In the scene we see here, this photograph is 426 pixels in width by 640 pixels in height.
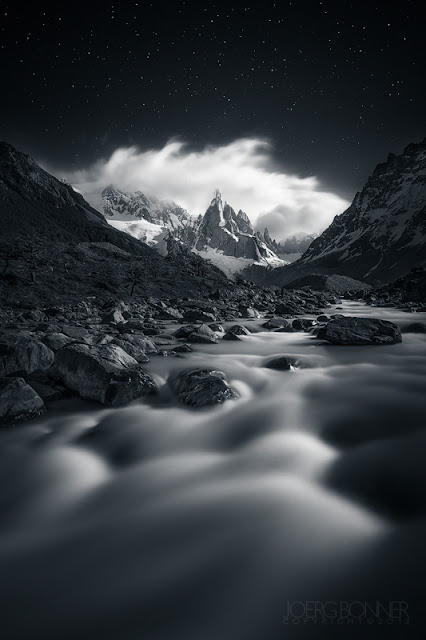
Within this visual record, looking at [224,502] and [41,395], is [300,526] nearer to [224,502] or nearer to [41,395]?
[224,502]

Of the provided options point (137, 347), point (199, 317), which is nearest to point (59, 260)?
point (199, 317)

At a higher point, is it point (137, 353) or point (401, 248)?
point (401, 248)

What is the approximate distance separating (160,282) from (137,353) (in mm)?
46167

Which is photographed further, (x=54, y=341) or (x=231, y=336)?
(x=231, y=336)

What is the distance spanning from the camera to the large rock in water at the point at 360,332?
12220 millimetres

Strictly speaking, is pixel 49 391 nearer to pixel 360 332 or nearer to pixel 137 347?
pixel 137 347

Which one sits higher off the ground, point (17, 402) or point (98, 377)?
point (98, 377)

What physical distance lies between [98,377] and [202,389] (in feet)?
7.02

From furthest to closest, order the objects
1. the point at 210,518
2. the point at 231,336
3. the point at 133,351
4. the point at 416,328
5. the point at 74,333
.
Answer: the point at 416,328
the point at 231,336
the point at 74,333
the point at 133,351
the point at 210,518

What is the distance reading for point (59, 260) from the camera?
176 ft

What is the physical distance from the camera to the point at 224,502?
365cm

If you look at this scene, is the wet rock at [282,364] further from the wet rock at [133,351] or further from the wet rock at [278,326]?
the wet rock at [278,326]

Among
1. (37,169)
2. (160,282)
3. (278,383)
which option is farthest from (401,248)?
(278,383)

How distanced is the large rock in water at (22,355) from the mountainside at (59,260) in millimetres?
23958
